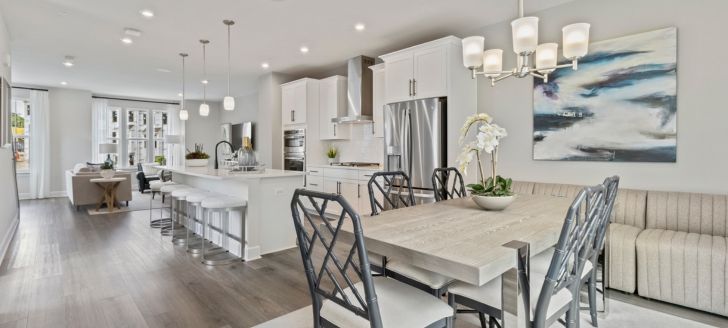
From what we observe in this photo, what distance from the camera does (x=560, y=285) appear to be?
1486mm

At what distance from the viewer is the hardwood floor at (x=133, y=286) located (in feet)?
7.91

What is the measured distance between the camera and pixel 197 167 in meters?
5.04

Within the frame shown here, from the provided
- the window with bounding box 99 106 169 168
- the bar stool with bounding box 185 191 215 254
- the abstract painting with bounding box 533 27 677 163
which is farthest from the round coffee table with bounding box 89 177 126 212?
the abstract painting with bounding box 533 27 677 163

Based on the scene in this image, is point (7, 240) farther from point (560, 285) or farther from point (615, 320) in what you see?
point (615, 320)

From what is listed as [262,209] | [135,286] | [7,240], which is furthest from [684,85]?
[7,240]

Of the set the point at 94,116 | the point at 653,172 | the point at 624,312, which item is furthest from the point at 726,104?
the point at 94,116

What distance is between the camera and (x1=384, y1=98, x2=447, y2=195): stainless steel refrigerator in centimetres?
412

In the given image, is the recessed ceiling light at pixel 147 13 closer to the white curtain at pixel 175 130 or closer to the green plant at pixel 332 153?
the green plant at pixel 332 153

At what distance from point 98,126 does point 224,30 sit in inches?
280

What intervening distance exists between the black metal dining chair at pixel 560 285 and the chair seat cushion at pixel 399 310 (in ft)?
0.59

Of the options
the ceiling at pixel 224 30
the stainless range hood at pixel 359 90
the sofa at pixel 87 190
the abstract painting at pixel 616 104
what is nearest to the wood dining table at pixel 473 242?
the abstract painting at pixel 616 104

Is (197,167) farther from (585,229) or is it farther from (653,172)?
(653,172)

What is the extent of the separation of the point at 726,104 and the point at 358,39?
12.2ft

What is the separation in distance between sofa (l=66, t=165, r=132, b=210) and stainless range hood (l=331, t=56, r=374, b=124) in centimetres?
474
